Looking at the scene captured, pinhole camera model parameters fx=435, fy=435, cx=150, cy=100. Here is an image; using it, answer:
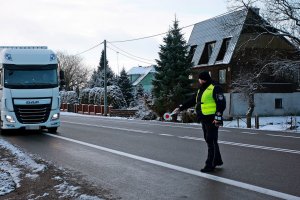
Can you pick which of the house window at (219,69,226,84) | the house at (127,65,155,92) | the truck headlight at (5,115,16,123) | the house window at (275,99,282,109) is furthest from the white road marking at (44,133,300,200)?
the house at (127,65,155,92)

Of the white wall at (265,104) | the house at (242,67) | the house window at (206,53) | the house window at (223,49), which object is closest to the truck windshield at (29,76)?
the house at (242,67)

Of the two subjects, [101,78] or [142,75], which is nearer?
[101,78]

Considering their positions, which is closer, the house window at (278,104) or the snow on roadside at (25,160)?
the snow on roadside at (25,160)

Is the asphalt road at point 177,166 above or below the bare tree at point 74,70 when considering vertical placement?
below

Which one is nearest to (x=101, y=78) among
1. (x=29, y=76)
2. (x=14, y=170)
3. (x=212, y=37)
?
(x=212, y=37)

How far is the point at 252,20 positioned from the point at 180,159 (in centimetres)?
1945

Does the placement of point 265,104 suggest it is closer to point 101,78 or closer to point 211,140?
point 211,140

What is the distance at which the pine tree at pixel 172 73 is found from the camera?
32.9m

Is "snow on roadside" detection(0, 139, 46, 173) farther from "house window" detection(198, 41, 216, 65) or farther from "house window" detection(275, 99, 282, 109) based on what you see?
"house window" detection(198, 41, 216, 65)

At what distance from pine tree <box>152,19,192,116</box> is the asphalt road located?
18.6 metres

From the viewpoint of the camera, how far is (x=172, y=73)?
3362 centimetres

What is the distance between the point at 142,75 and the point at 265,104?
63.8 metres

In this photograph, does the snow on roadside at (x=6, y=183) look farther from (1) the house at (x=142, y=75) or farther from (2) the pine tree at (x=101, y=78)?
(1) the house at (x=142, y=75)

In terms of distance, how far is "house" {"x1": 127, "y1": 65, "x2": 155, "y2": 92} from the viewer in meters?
98.0
